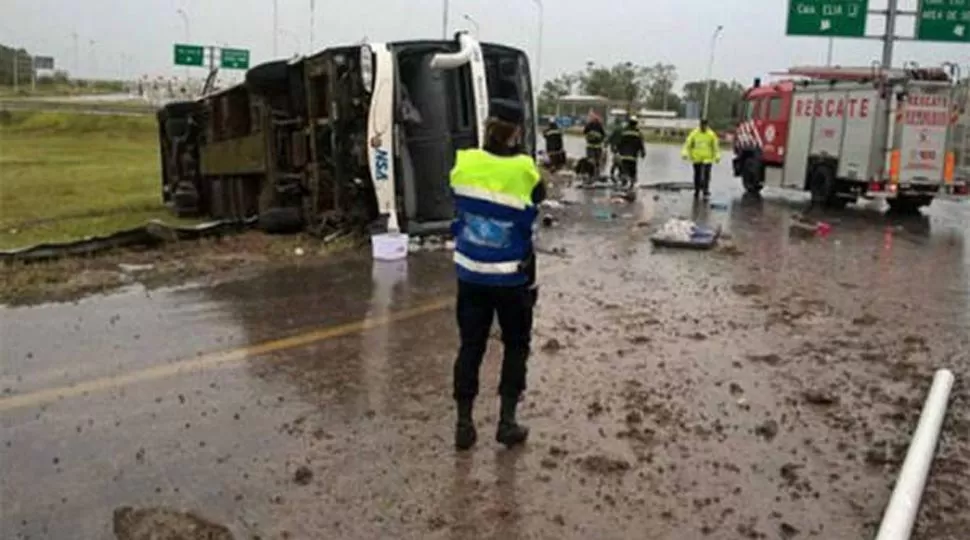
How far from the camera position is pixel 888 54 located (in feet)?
77.6

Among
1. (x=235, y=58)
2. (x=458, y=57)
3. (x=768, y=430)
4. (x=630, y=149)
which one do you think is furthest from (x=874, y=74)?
(x=235, y=58)

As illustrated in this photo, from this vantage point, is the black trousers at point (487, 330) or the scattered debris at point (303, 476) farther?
the black trousers at point (487, 330)

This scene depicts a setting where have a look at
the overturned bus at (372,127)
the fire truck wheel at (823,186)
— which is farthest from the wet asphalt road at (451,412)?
the fire truck wheel at (823,186)

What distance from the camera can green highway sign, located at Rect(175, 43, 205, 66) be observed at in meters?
59.3

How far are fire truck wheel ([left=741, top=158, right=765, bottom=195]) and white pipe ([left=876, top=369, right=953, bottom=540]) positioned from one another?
662 inches

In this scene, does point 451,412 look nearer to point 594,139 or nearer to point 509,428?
point 509,428

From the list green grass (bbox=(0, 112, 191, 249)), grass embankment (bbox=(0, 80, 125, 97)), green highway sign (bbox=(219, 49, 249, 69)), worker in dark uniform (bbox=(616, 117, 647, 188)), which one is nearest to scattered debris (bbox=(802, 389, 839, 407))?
green grass (bbox=(0, 112, 191, 249))

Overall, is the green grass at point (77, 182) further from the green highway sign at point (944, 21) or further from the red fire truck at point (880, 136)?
the green highway sign at point (944, 21)

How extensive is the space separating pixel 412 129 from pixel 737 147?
1443 cm

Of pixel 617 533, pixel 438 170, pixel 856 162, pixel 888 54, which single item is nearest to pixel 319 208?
pixel 438 170

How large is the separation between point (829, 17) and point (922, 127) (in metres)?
7.54

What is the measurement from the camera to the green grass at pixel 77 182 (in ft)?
45.2

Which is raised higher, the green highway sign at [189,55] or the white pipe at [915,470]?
the green highway sign at [189,55]

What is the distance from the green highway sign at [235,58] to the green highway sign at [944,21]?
42265 mm
